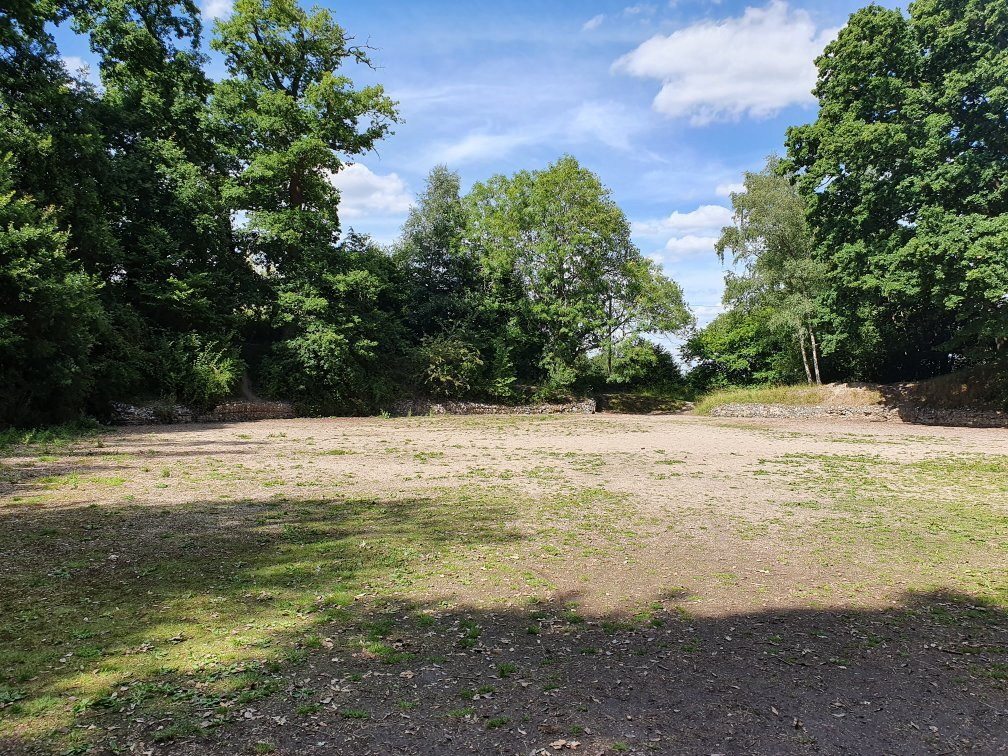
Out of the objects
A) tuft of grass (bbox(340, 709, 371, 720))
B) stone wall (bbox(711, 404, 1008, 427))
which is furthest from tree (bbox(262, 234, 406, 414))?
tuft of grass (bbox(340, 709, 371, 720))

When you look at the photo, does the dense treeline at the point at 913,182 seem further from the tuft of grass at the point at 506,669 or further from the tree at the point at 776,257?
the tuft of grass at the point at 506,669

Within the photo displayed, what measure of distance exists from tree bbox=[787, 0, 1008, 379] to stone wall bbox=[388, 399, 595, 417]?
11.9m

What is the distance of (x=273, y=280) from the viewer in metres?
25.2

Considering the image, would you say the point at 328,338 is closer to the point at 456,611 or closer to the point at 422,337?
the point at 422,337

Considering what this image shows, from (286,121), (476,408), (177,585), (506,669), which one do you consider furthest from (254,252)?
(506,669)

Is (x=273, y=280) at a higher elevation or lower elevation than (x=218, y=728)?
higher

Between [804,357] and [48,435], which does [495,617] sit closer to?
[48,435]

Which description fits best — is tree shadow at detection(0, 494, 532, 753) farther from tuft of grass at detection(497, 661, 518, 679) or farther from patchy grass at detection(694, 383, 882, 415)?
patchy grass at detection(694, 383, 882, 415)

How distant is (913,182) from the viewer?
20000 mm

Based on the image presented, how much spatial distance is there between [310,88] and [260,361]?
36.7 ft

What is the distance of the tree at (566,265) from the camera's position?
3039 centimetres

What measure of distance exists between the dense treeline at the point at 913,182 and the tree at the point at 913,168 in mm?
41

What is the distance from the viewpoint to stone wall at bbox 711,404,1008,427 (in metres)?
21.5

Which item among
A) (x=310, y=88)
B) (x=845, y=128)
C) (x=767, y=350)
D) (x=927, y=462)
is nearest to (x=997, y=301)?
(x=845, y=128)
